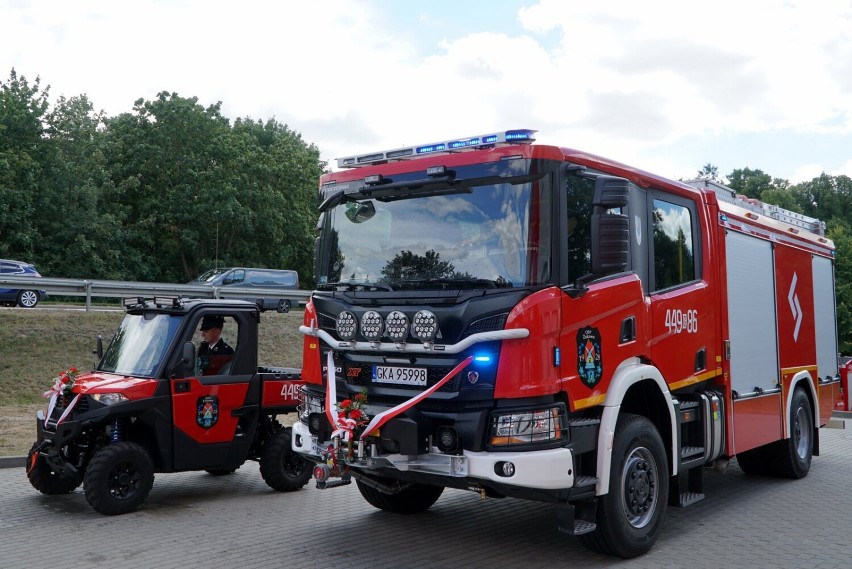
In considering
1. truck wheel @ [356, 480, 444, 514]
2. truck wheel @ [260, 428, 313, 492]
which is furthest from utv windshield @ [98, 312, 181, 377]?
truck wheel @ [356, 480, 444, 514]

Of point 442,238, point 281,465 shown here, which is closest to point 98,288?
point 281,465

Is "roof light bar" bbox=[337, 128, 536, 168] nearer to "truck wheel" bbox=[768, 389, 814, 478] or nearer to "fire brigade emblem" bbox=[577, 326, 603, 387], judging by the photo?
"fire brigade emblem" bbox=[577, 326, 603, 387]

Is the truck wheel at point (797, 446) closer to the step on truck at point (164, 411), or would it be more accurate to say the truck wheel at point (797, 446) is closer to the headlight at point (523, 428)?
the headlight at point (523, 428)

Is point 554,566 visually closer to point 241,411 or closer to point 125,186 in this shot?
point 241,411

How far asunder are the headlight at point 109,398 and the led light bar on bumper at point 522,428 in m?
4.06

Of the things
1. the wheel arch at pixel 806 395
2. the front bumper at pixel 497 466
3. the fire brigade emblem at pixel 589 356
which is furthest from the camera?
the wheel arch at pixel 806 395

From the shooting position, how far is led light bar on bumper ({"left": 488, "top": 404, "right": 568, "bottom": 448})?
18.7 ft

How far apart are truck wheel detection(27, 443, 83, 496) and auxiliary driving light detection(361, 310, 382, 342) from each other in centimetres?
387

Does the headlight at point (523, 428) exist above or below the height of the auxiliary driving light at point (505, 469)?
above

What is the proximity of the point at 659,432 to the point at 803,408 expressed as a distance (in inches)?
166

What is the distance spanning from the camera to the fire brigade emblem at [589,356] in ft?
19.9

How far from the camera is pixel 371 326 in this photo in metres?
6.33

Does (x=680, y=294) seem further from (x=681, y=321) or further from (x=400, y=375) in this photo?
(x=400, y=375)

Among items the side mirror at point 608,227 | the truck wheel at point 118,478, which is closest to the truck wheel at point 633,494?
the side mirror at point 608,227
